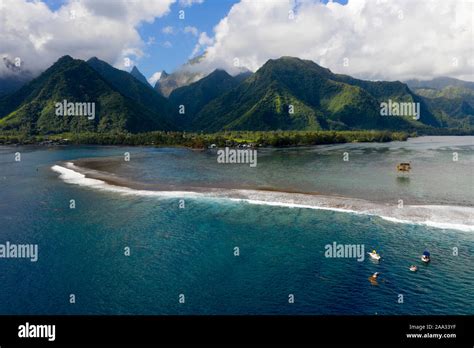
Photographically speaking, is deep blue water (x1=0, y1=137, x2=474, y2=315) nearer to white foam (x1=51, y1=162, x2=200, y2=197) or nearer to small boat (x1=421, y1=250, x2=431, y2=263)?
small boat (x1=421, y1=250, x2=431, y2=263)

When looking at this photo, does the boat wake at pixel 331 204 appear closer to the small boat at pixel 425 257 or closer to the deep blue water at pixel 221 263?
the deep blue water at pixel 221 263

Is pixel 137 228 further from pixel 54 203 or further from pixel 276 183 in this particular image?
pixel 276 183

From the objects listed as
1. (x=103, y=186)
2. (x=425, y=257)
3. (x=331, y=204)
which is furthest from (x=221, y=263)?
(x=103, y=186)

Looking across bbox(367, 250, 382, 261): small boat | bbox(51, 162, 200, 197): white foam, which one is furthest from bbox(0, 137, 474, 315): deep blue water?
bbox(51, 162, 200, 197): white foam

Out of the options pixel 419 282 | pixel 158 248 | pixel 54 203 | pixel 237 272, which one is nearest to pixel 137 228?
pixel 158 248

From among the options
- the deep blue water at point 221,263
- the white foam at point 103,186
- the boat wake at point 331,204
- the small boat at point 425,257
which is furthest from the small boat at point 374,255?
the white foam at point 103,186
